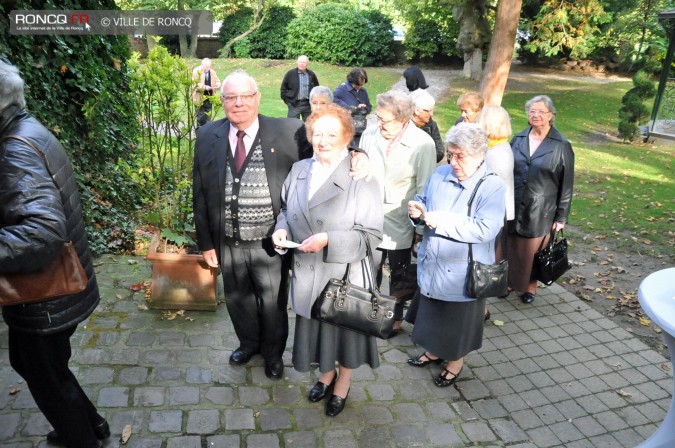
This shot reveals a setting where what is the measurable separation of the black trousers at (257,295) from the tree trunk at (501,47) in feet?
27.6

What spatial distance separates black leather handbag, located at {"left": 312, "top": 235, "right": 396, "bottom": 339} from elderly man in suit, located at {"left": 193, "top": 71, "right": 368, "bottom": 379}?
0.70 meters

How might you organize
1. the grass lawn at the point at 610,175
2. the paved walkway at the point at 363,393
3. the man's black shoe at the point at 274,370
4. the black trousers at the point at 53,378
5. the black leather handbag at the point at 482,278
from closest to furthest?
the black trousers at the point at 53,378, the paved walkway at the point at 363,393, the black leather handbag at the point at 482,278, the man's black shoe at the point at 274,370, the grass lawn at the point at 610,175

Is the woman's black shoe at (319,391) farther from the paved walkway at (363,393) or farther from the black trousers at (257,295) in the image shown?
the black trousers at (257,295)

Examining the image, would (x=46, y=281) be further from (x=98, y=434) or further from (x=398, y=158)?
(x=398, y=158)

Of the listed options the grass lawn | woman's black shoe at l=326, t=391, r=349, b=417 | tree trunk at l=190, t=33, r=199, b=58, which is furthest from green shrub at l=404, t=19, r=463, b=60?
woman's black shoe at l=326, t=391, r=349, b=417

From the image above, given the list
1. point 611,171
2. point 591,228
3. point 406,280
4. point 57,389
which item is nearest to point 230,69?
point 611,171

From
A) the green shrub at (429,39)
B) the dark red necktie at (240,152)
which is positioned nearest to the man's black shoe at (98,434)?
the dark red necktie at (240,152)

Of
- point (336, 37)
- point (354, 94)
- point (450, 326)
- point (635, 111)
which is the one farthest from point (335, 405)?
point (336, 37)

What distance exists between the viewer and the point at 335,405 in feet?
12.1

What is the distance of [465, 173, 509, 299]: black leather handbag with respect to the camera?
3.59m

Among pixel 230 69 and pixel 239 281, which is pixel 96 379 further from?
pixel 230 69

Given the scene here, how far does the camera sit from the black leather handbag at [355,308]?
322 cm

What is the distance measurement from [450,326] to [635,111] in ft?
42.1

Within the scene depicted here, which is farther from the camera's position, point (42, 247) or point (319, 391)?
point (319, 391)
